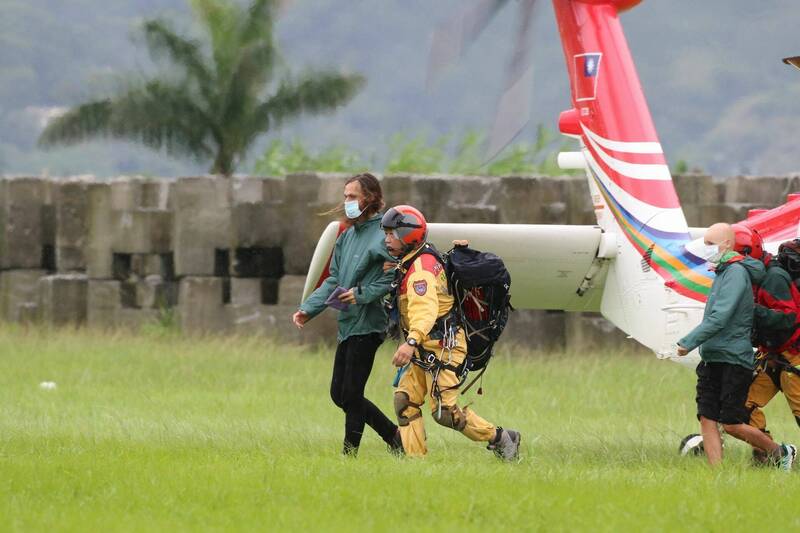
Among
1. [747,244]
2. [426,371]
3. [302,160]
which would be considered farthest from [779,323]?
[302,160]

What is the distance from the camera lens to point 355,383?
30.0ft

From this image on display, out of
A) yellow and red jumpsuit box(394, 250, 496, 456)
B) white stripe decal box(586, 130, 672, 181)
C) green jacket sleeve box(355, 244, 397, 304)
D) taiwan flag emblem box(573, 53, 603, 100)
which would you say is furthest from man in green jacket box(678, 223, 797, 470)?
taiwan flag emblem box(573, 53, 603, 100)

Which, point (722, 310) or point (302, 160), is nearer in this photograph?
point (722, 310)

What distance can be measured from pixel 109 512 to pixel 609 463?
3.64 m

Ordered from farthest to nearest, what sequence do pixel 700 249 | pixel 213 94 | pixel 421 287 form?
pixel 213 94
pixel 700 249
pixel 421 287

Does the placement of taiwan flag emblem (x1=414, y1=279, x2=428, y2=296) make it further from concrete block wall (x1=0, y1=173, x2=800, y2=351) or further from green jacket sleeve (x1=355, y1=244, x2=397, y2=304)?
concrete block wall (x1=0, y1=173, x2=800, y2=351)

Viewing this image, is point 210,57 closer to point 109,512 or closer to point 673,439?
point 673,439

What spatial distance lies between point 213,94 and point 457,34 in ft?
57.7

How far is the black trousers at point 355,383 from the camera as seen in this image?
9141 mm

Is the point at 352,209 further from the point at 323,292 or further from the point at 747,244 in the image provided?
the point at 747,244

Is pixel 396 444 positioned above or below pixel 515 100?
below

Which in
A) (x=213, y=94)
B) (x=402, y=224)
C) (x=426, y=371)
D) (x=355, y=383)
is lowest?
(x=355, y=383)

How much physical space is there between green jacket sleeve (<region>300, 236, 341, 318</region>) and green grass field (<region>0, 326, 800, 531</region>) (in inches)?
35.9

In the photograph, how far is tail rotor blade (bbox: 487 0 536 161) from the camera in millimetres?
12008
